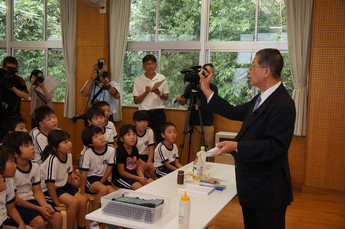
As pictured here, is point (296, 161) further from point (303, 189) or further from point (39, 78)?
point (39, 78)

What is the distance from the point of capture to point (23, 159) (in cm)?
262

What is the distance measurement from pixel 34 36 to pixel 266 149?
5574 mm

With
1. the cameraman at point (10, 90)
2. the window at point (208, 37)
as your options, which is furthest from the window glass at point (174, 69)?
the cameraman at point (10, 90)

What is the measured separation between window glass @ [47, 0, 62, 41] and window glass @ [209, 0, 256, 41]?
103 inches

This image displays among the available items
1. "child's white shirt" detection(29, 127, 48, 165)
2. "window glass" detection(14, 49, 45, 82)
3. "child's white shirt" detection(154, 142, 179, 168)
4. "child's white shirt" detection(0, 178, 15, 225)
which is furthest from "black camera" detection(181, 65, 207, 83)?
"window glass" detection(14, 49, 45, 82)

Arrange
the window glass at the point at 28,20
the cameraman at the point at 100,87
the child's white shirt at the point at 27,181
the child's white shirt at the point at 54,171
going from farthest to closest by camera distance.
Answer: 1. the window glass at the point at 28,20
2. the cameraman at the point at 100,87
3. the child's white shirt at the point at 54,171
4. the child's white shirt at the point at 27,181

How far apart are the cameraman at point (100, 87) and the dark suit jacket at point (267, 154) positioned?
2.95 metres

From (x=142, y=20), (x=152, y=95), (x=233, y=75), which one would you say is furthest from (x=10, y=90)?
(x=233, y=75)

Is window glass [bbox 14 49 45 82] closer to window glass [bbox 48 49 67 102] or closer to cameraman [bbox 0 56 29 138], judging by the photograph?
window glass [bbox 48 49 67 102]

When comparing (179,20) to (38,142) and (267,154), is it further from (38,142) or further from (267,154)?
(267,154)

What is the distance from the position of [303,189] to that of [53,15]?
4.78 m

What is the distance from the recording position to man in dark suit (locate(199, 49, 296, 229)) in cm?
192

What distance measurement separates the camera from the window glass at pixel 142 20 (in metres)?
5.73

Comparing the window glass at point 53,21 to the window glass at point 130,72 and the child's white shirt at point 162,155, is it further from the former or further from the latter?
the child's white shirt at point 162,155
